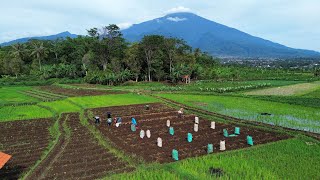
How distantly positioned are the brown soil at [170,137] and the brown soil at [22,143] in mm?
3269

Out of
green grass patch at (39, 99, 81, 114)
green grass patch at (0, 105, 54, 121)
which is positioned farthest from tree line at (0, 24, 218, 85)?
green grass patch at (0, 105, 54, 121)

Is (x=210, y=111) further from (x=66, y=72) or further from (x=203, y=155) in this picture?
(x=66, y=72)

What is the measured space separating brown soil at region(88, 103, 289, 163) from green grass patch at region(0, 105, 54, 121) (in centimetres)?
518

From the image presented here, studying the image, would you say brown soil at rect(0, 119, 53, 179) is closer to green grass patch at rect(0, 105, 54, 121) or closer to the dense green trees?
green grass patch at rect(0, 105, 54, 121)

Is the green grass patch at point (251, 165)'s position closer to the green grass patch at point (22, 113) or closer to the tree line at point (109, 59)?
the green grass patch at point (22, 113)

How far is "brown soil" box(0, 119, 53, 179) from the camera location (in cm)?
1202

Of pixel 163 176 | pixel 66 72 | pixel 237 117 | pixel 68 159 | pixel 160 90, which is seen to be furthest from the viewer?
pixel 66 72

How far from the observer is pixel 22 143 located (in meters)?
15.6

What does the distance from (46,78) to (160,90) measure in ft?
95.8

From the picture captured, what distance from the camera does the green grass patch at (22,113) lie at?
73.2 ft

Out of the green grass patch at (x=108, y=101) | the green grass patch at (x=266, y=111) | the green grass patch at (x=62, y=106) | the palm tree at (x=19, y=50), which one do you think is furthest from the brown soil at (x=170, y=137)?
the palm tree at (x=19, y=50)

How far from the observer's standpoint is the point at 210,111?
75.6 ft

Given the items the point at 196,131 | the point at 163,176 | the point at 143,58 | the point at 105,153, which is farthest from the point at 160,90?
the point at 163,176

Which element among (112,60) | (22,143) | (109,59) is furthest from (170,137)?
(109,59)
